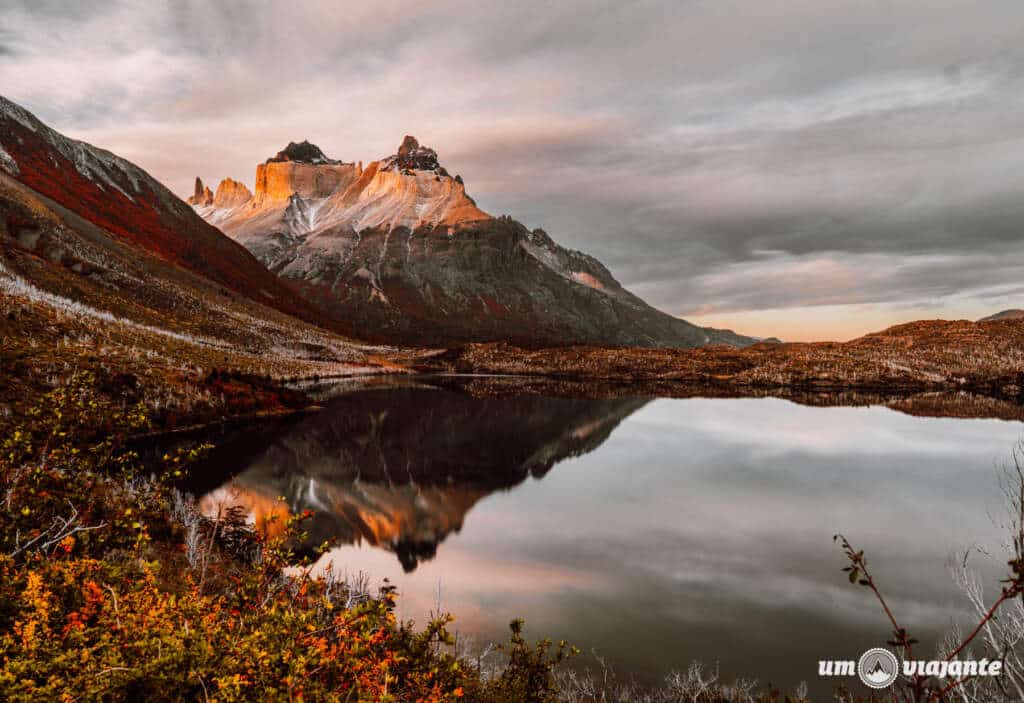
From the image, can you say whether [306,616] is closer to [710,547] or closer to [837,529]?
[710,547]

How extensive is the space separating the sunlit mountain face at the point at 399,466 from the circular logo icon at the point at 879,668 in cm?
962

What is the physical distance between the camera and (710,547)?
19188 mm

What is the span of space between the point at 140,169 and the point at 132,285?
318 feet

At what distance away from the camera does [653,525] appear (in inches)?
846

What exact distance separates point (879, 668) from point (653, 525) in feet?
39.8

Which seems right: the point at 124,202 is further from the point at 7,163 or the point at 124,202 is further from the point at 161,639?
the point at 161,639

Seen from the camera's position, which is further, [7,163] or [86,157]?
[86,157]

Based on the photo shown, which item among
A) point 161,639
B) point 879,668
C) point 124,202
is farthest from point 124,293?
point 879,668

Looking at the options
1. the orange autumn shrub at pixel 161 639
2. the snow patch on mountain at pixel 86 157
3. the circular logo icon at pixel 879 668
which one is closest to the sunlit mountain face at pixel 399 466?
the orange autumn shrub at pixel 161 639

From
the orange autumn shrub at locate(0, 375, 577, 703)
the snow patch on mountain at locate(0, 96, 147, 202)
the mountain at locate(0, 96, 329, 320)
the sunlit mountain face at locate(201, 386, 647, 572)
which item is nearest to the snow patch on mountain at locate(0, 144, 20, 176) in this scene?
the mountain at locate(0, 96, 329, 320)

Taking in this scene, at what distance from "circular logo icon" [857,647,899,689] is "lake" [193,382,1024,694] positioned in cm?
133

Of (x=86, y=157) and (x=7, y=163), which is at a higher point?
(x=86, y=157)

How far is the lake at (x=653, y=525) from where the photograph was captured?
13.4 m

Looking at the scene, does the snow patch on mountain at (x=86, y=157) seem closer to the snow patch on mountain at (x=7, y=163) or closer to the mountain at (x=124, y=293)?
the mountain at (x=124, y=293)
